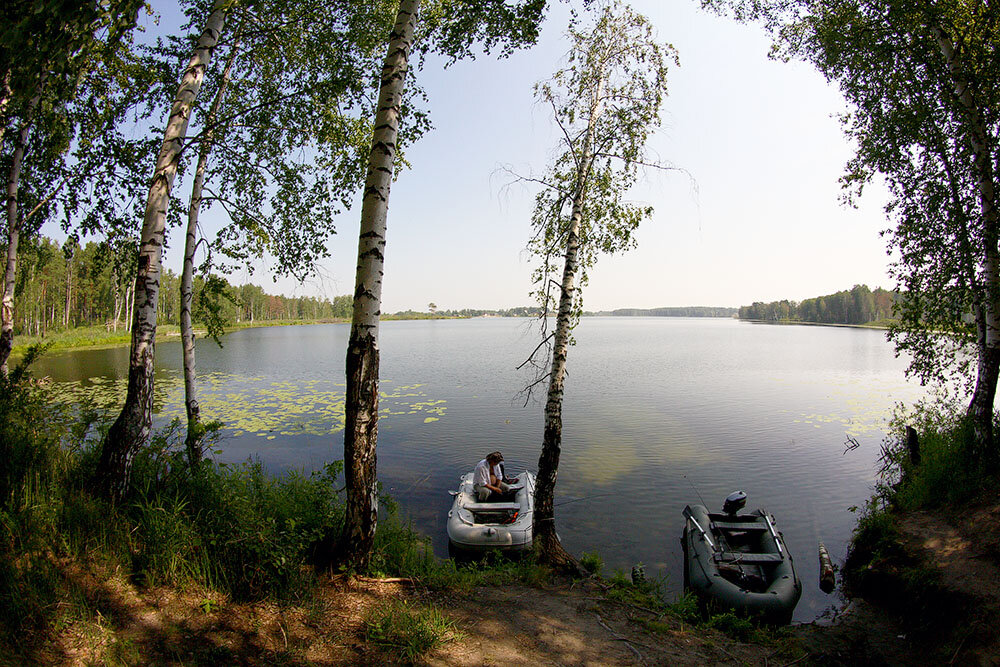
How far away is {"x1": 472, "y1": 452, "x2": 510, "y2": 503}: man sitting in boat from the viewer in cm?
969

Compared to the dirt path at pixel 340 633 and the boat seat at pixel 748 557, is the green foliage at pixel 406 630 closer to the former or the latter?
the dirt path at pixel 340 633

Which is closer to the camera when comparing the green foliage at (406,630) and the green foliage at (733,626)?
the green foliage at (406,630)

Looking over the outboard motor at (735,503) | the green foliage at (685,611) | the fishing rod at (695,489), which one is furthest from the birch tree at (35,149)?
the fishing rod at (695,489)

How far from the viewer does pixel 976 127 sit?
7.59 meters

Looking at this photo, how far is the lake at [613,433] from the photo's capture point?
10883 millimetres

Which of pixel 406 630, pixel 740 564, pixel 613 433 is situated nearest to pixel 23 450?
pixel 406 630

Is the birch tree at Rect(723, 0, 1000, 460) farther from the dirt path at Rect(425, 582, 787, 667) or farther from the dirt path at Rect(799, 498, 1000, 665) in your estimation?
the dirt path at Rect(425, 582, 787, 667)

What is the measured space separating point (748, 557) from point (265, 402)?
20429 millimetres

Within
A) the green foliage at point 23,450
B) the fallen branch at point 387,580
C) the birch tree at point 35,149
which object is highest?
the birch tree at point 35,149

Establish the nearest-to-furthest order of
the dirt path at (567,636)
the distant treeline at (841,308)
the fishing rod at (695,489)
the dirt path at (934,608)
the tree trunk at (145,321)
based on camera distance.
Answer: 1. the dirt path at (567,636)
2. the tree trunk at (145,321)
3. the dirt path at (934,608)
4. the fishing rod at (695,489)
5. the distant treeline at (841,308)

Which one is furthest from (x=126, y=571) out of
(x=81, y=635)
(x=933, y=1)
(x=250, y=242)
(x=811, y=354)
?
(x=811, y=354)

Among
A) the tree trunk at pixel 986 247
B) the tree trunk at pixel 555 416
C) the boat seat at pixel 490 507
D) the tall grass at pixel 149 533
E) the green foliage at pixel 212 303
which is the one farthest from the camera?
the boat seat at pixel 490 507

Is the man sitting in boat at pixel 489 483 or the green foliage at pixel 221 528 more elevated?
the green foliage at pixel 221 528

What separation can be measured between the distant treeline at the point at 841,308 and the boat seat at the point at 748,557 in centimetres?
9608
